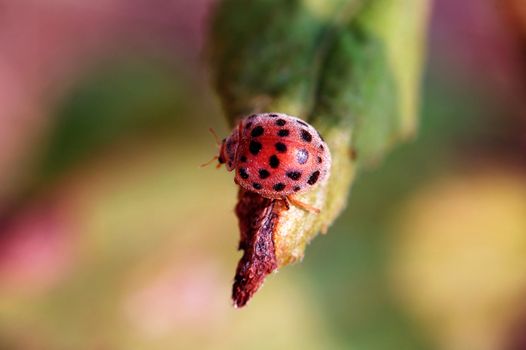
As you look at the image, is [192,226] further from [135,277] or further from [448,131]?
[448,131]

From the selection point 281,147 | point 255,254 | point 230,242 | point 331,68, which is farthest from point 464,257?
point 255,254

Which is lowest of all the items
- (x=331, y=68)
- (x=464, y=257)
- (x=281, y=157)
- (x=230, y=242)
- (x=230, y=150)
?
(x=230, y=242)

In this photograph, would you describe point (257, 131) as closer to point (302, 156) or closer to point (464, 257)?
point (302, 156)

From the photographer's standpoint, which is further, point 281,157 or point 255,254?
point 281,157

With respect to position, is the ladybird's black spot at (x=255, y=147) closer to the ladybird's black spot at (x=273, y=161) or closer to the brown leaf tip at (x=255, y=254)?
the ladybird's black spot at (x=273, y=161)

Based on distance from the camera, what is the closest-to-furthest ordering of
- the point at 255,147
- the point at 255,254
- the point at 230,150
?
the point at 255,254, the point at 255,147, the point at 230,150

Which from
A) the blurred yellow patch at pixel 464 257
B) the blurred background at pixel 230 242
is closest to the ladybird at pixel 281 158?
the blurred background at pixel 230 242

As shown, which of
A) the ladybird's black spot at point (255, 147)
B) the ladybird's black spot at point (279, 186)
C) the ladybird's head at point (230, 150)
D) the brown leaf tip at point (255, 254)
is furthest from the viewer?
the ladybird's head at point (230, 150)
